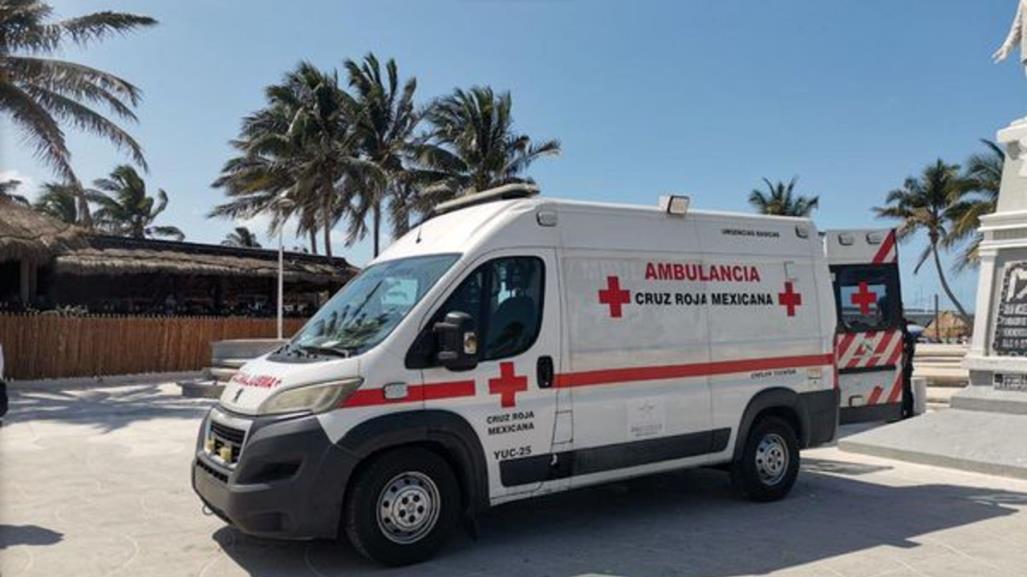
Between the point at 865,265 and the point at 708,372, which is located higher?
the point at 865,265

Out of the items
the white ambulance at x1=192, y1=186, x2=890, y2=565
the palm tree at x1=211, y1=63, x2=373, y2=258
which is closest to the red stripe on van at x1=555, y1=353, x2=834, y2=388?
the white ambulance at x1=192, y1=186, x2=890, y2=565

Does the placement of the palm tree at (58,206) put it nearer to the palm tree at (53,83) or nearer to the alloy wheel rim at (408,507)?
the palm tree at (53,83)

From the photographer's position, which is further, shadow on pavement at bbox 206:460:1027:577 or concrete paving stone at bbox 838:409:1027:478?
concrete paving stone at bbox 838:409:1027:478

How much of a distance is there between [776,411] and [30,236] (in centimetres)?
2030

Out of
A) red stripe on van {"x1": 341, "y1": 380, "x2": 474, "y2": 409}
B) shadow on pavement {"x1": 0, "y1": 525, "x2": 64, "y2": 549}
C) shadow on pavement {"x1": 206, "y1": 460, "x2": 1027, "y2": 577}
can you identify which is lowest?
shadow on pavement {"x1": 206, "y1": 460, "x2": 1027, "y2": 577}

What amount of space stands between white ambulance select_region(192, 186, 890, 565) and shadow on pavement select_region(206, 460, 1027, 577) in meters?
0.37

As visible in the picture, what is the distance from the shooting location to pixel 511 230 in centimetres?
600

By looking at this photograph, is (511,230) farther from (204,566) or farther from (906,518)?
(906,518)

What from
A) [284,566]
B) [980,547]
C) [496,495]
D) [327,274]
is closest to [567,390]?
[496,495]

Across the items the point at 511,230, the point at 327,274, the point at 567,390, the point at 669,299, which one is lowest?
the point at 567,390

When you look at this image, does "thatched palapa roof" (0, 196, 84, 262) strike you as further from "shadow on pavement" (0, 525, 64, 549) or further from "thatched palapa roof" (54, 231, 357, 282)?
"shadow on pavement" (0, 525, 64, 549)

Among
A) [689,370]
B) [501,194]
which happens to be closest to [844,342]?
[689,370]

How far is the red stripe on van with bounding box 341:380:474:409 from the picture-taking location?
5.20 metres

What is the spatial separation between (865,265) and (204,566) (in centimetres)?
995
